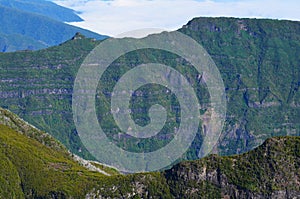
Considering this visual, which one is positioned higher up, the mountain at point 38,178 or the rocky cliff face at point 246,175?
the rocky cliff face at point 246,175

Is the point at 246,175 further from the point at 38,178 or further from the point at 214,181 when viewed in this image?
the point at 38,178

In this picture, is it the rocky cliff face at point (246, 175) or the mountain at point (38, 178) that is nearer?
the rocky cliff face at point (246, 175)

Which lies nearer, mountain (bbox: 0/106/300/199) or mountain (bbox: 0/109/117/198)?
mountain (bbox: 0/106/300/199)

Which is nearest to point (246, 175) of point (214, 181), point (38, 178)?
point (214, 181)

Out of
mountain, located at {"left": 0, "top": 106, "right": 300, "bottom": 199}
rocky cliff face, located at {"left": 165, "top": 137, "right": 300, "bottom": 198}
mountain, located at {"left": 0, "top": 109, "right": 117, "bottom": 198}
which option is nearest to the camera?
rocky cliff face, located at {"left": 165, "top": 137, "right": 300, "bottom": 198}

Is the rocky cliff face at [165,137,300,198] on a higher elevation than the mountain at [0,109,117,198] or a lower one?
higher

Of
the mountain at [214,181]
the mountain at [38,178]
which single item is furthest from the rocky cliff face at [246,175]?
the mountain at [38,178]

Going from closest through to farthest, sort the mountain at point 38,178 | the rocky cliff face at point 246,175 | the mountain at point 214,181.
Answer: the rocky cliff face at point 246,175, the mountain at point 214,181, the mountain at point 38,178

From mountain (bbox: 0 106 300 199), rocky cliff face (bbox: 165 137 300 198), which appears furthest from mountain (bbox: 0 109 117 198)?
rocky cliff face (bbox: 165 137 300 198)

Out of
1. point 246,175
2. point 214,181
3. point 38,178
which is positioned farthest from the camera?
point 38,178

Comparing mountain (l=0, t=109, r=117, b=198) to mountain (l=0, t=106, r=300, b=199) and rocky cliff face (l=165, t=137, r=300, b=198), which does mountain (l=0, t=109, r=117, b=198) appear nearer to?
mountain (l=0, t=106, r=300, b=199)

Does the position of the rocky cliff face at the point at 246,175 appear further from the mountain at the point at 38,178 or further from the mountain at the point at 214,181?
the mountain at the point at 38,178

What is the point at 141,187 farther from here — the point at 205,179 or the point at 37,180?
the point at 37,180
